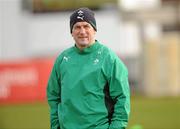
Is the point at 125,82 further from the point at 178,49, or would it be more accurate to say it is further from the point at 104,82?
the point at 178,49

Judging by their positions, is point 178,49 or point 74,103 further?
point 178,49

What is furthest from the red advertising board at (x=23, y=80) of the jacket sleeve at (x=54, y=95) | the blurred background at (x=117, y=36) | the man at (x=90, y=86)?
the man at (x=90, y=86)

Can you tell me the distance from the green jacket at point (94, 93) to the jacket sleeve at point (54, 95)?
171 millimetres

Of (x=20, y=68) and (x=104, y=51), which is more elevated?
(x=104, y=51)

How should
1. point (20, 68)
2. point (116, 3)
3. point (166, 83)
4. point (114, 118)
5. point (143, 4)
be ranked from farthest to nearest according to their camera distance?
point (116, 3), point (143, 4), point (166, 83), point (20, 68), point (114, 118)

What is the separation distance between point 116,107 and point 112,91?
5.2 inches

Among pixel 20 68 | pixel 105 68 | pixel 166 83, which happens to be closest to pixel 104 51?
pixel 105 68

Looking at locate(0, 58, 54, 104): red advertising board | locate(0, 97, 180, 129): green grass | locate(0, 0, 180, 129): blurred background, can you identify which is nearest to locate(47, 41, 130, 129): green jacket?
locate(0, 97, 180, 129): green grass

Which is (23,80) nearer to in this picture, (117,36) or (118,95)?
(117,36)

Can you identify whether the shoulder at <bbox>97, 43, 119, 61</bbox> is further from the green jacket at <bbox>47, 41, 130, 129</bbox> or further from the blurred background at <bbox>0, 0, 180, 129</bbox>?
the blurred background at <bbox>0, 0, 180, 129</bbox>

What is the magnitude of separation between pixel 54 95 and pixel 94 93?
48cm

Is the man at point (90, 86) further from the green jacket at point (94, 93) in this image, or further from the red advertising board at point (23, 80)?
the red advertising board at point (23, 80)

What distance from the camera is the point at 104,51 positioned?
6621mm

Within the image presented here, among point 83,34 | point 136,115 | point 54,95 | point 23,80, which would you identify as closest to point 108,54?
point 83,34
